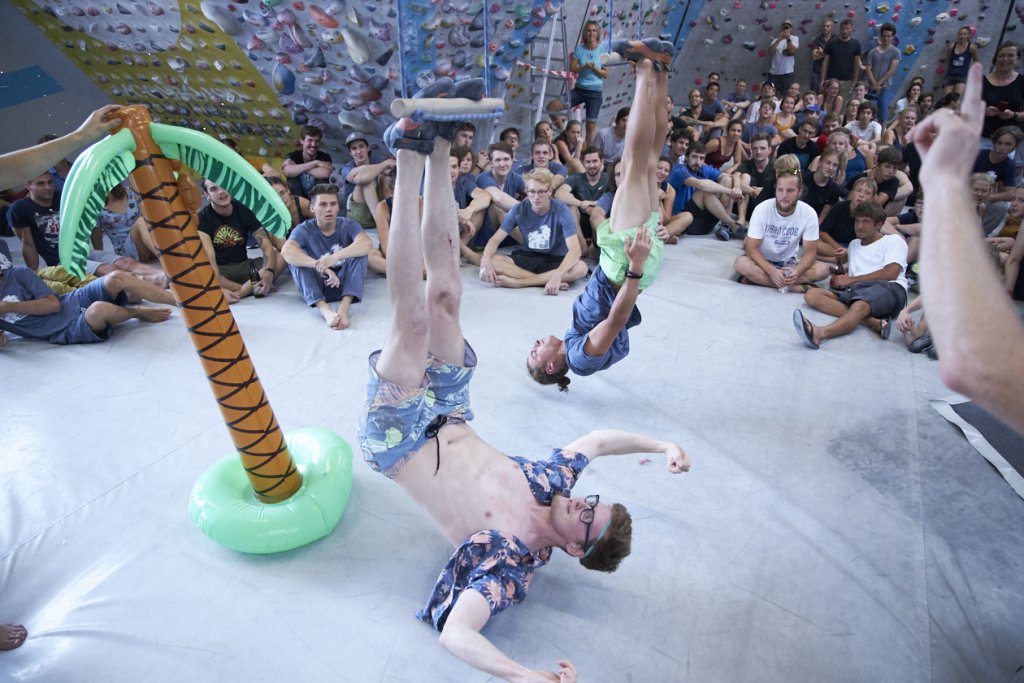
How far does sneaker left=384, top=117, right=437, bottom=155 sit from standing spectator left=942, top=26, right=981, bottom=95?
928cm

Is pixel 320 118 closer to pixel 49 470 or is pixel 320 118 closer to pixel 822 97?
pixel 49 470

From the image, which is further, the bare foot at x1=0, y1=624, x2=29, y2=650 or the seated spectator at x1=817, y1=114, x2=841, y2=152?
the seated spectator at x1=817, y1=114, x2=841, y2=152

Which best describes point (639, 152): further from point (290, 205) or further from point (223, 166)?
point (290, 205)

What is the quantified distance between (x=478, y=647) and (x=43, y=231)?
181 inches

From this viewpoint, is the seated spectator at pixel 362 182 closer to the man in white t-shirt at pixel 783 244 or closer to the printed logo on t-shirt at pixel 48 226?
the printed logo on t-shirt at pixel 48 226

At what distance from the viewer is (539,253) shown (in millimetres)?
4906

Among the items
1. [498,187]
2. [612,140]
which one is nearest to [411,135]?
[498,187]

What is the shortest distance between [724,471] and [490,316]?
1.94 meters

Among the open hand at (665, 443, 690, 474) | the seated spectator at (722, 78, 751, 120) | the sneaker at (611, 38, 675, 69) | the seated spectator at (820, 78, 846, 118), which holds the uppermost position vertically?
the sneaker at (611, 38, 675, 69)

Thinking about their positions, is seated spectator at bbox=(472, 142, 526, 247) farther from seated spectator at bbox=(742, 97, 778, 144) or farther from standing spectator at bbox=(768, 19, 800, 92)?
standing spectator at bbox=(768, 19, 800, 92)

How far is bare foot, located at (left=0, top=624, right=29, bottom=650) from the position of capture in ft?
6.48

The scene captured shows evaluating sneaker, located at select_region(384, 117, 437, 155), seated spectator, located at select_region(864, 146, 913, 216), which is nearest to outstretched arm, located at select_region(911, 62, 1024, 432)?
sneaker, located at select_region(384, 117, 437, 155)

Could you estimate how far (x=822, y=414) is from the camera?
3295 millimetres

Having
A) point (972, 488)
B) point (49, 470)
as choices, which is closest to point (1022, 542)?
point (972, 488)
